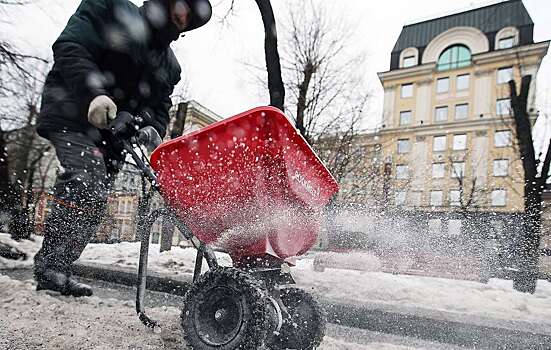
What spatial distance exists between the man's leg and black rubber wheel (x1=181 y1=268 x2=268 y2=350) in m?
1.00

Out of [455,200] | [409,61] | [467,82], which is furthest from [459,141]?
[455,200]

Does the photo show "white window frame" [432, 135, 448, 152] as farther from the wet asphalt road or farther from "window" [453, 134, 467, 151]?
the wet asphalt road

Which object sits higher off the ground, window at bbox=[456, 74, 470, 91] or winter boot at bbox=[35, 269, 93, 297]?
window at bbox=[456, 74, 470, 91]

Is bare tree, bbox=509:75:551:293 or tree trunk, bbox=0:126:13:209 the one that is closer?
bare tree, bbox=509:75:551:293

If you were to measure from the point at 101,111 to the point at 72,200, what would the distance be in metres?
0.59

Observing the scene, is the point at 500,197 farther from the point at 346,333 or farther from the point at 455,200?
the point at 346,333

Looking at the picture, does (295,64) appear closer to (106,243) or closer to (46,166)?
(106,243)

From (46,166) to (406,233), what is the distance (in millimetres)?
11809

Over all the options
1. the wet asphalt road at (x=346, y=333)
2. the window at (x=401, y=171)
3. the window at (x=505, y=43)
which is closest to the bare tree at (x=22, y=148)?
the wet asphalt road at (x=346, y=333)

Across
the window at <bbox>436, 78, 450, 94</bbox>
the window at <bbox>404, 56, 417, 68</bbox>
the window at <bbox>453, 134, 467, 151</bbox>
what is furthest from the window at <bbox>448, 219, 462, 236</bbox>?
the window at <bbox>404, 56, 417, 68</bbox>

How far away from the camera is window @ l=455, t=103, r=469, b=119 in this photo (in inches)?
1404

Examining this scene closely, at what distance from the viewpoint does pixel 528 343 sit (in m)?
2.12

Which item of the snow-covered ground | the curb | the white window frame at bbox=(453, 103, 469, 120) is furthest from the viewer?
the white window frame at bbox=(453, 103, 469, 120)

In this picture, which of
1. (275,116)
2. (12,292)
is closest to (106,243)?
(12,292)
